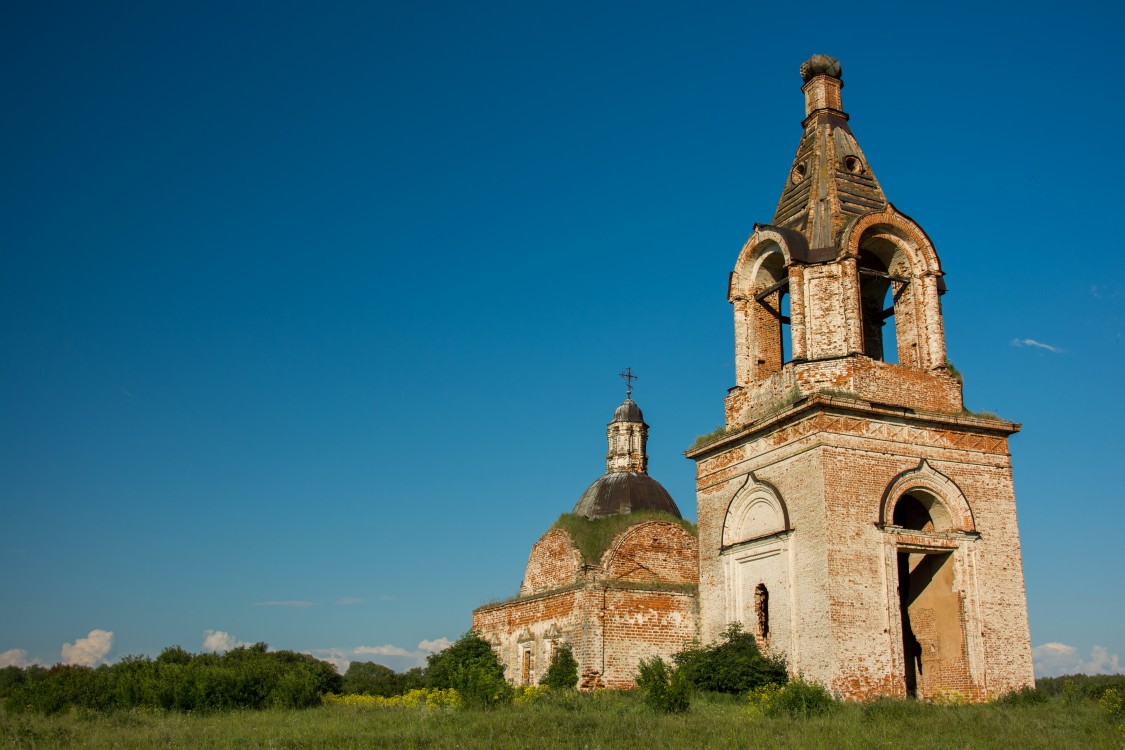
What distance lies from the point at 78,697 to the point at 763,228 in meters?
17.0

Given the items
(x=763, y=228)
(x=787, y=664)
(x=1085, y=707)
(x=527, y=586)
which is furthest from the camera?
(x=527, y=586)

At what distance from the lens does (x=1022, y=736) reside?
11398mm

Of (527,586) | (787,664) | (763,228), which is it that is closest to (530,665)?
(527,586)

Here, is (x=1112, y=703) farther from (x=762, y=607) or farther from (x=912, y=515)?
(x=762, y=607)

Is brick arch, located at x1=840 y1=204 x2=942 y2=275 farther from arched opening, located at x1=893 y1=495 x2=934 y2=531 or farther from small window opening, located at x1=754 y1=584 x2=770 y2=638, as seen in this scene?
small window opening, located at x1=754 y1=584 x2=770 y2=638

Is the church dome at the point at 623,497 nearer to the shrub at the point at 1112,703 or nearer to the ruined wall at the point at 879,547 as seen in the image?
the ruined wall at the point at 879,547

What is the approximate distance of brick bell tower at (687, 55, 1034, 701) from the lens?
600 inches

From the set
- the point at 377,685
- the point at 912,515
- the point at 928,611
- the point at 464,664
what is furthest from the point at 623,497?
the point at 377,685

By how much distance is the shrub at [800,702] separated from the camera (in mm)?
13225

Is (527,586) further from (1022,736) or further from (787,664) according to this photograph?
(1022,736)

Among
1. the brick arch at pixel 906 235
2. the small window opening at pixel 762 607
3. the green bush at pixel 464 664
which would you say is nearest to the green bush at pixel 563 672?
the green bush at pixel 464 664

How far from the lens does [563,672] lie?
19047 millimetres

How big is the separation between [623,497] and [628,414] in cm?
333

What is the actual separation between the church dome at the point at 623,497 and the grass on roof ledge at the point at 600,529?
2.28 meters
